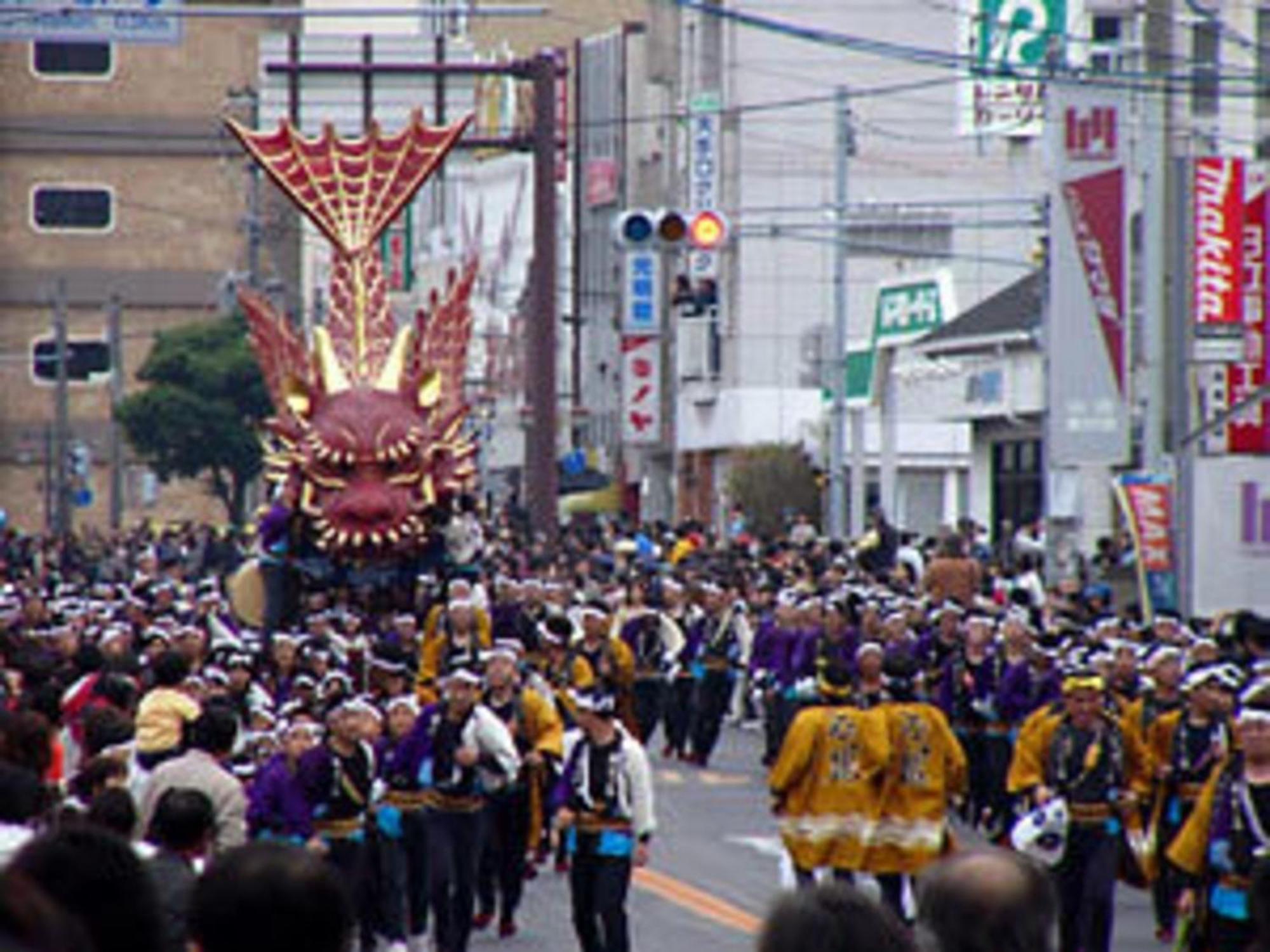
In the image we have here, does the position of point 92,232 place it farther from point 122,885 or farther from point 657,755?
point 122,885

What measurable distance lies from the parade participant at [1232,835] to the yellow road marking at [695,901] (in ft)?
16.4

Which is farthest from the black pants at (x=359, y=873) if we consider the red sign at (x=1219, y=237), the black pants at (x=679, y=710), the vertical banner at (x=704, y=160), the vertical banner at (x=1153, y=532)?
the vertical banner at (x=704, y=160)

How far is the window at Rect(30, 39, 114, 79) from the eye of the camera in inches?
4011

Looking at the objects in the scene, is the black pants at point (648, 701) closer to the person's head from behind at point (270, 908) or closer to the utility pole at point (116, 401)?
the person's head from behind at point (270, 908)

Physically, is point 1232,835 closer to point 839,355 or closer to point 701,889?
point 701,889

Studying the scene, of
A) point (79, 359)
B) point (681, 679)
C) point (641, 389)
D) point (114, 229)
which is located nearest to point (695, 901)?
point (681, 679)

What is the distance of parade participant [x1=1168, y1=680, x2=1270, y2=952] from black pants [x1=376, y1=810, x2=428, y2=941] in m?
4.94

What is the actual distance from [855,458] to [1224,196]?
20.1 metres

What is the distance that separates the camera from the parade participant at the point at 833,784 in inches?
701

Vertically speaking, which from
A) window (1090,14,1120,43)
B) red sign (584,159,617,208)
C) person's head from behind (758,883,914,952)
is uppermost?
window (1090,14,1120,43)

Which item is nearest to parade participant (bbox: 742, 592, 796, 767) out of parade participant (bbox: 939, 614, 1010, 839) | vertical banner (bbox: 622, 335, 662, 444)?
parade participant (bbox: 939, 614, 1010, 839)

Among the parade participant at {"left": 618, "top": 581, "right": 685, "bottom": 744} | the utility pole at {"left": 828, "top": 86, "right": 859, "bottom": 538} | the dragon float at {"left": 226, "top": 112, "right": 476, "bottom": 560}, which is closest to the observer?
the parade participant at {"left": 618, "top": 581, "right": 685, "bottom": 744}

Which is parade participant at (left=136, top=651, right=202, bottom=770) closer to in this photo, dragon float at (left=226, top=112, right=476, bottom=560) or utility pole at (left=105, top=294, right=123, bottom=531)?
dragon float at (left=226, top=112, right=476, bottom=560)

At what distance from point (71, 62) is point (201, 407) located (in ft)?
61.1
